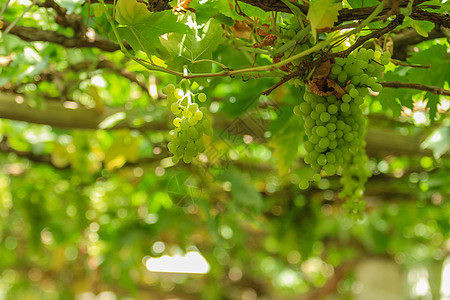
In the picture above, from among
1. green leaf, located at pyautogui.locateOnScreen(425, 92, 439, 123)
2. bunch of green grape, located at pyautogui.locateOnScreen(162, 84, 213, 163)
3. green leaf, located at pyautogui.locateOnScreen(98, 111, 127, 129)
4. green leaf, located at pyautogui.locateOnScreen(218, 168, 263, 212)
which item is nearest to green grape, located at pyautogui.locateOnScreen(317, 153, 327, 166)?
bunch of green grape, located at pyautogui.locateOnScreen(162, 84, 213, 163)

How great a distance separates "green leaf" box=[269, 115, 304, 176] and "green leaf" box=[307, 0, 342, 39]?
0.56 metres

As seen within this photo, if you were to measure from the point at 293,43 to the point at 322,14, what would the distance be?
63mm

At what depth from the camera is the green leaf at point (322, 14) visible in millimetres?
479

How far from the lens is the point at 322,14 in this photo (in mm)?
482

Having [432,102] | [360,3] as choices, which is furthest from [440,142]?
[360,3]

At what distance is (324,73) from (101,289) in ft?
12.1

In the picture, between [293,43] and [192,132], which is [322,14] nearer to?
[293,43]

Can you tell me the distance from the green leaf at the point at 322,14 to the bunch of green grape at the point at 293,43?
48 millimetres

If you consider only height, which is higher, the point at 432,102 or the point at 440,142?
the point at 432,102

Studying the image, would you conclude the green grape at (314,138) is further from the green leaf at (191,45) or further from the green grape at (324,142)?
the green leaf at (191,45)

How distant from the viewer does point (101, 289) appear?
383 cm

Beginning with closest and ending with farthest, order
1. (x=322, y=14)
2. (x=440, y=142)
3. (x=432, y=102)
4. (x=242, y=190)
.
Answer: (x=322, y=14) < (x=432, y=102) < (x=440, y=142) < (x=242, y=190)

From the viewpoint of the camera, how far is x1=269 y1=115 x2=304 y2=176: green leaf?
3.46 feet

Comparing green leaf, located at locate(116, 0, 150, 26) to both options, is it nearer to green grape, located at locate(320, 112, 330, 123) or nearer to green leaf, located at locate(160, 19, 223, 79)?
green leaf, located at locate(160, 19, 223, 79)
